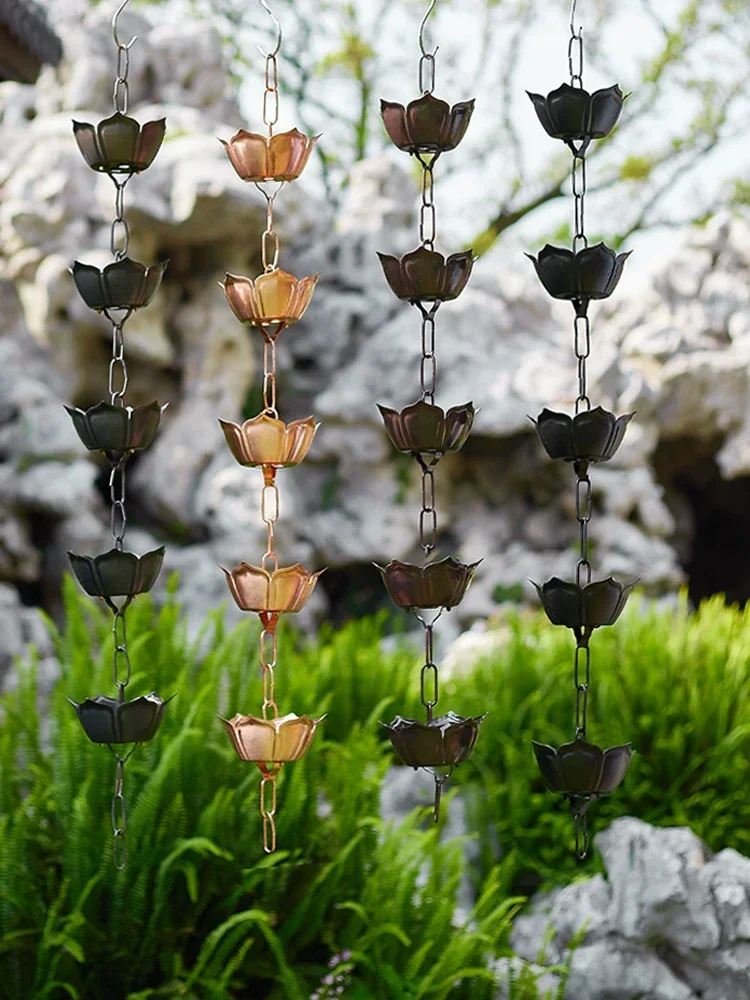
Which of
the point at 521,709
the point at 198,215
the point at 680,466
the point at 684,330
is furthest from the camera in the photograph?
the point at 680,466

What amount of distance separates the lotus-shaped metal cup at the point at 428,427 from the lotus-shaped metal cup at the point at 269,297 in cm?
21

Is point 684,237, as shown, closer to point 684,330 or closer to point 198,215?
point 684,330

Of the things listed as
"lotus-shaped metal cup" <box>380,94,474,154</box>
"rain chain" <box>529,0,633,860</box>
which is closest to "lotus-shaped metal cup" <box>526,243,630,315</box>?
"rain chain" <box>529,0,633,860</box>

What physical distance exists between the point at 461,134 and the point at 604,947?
2.09 metres

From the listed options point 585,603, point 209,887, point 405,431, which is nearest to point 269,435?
point 405,431

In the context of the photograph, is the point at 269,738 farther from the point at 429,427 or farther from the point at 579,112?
the point at 579,112

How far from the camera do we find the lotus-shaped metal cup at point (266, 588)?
66.6 inches

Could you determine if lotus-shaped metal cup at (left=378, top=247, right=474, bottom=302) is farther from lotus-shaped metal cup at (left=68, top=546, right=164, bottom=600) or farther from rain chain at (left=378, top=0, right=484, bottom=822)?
lotus-shaped metal cup at (left=68, top=546, right=164, bottom=600)

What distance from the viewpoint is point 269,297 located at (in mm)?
1671

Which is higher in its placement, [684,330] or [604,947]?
[684,330]

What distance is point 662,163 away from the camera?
1055 cm

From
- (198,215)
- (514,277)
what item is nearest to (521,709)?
(198,215)

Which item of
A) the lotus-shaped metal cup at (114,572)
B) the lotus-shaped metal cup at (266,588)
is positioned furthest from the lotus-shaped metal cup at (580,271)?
the lotus-shaped metal cup at (114,572)

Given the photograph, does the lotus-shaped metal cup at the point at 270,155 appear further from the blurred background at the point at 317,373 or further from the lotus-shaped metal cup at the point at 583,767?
the blurred background at the point at 317,373
